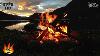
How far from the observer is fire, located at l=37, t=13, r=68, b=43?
10.8 meters

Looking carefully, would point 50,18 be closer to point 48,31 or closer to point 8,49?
point 48,31

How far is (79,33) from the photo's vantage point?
11.3 metres

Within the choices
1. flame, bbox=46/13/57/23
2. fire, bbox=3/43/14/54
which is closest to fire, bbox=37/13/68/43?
flame, bbox=46/13/57/23

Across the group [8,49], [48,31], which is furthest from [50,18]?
[8,49]

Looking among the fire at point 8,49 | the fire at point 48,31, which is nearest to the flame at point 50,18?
the fire at point 48,31

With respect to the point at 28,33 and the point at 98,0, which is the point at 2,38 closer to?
the point at 28,33

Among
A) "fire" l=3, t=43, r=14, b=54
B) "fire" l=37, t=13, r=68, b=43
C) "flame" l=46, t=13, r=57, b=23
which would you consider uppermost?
"flame" l=46, t=13, r=57, b=23

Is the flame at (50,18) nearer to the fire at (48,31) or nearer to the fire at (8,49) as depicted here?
the fire at (48,31)

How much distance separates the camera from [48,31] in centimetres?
1095

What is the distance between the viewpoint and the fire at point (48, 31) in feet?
35.4

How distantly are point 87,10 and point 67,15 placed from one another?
1128 mm

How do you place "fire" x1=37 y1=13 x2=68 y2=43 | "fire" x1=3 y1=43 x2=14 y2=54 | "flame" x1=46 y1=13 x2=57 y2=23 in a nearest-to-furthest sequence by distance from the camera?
"fire" x1=3 y1=43 x2=14 y2=54
"fire" x1=37 y1=13 x2=68 y2=43
"flame" x1=46 y1=13 x2=57 y2=23

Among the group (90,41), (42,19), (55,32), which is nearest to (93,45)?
(90,41)

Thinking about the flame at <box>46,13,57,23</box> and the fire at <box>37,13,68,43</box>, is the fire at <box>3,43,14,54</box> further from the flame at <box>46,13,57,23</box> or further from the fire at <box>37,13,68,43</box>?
the flame at <box>46,13,57,23</box>
